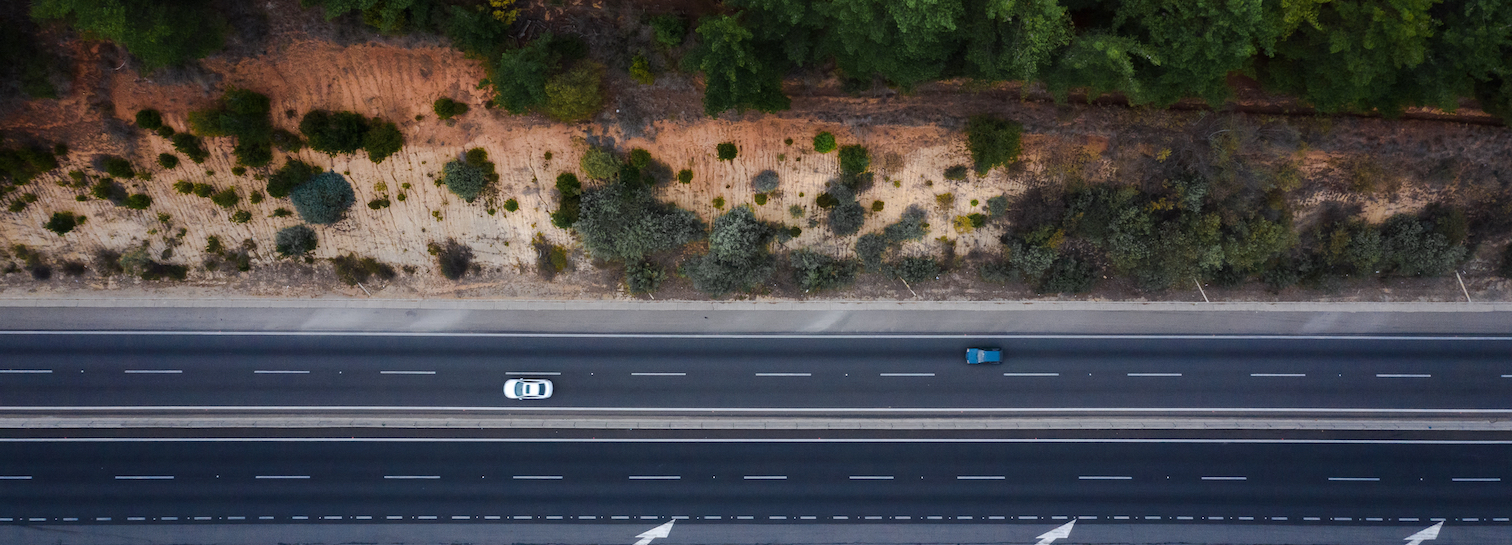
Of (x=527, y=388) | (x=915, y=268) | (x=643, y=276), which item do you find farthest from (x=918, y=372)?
(x=527, y=388)

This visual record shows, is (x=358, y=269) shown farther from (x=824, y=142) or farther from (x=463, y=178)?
(x=824, y=142)

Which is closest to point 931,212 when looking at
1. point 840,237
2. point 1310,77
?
point 840,237

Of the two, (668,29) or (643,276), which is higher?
(668,29)

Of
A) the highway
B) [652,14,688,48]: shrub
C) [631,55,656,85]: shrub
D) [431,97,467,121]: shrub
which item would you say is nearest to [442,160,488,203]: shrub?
[431,97,467,121]: shrub

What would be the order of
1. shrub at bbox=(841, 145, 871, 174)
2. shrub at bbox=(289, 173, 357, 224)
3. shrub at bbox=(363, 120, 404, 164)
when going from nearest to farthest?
shrub at bbox=(363, 120, 404, 164) < shrub at bbox=(841, 145, 871, 174) < shrub at bbox=(289, 173, 357, 224)

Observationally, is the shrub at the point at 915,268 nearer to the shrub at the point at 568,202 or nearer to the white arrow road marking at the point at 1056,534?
the white arrow road marking at the point at 1056,534

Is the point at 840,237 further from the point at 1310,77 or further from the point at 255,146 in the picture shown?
the point at 255,146

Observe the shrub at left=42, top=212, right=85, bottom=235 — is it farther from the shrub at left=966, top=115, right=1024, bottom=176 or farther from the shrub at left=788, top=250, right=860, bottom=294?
the shrub at left=966, top=115, right=1024, bottom=176
